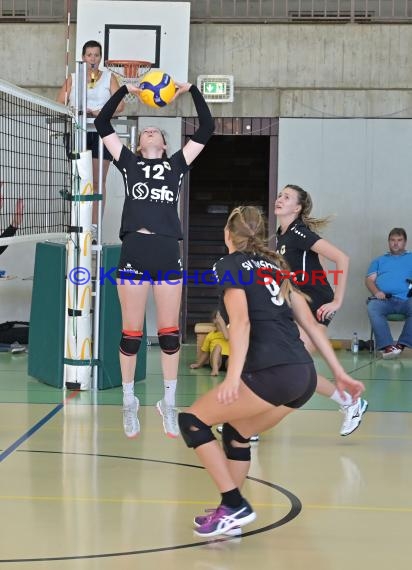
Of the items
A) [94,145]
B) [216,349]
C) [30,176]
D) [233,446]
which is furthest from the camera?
[30,176]

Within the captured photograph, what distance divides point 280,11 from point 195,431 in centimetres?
930

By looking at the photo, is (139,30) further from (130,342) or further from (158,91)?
(130,342)

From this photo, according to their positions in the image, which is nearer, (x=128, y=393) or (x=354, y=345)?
(x=128, y=393)

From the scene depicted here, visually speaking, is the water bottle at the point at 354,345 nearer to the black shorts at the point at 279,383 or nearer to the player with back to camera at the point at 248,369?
the player with back to camera at the point at 248,369

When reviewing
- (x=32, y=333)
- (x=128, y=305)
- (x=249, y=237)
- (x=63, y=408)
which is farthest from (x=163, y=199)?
(x=32, y=333)

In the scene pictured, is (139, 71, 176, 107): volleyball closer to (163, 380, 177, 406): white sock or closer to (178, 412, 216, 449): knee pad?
(163, 380, 177, 406): white sock

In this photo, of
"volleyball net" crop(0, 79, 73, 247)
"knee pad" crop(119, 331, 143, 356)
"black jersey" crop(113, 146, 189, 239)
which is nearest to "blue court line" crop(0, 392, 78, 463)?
"knee pad" crop(119, 331, 143, 356)

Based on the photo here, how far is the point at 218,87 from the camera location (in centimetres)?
1250

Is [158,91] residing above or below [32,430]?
above

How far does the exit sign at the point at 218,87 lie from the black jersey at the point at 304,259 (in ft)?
19.8

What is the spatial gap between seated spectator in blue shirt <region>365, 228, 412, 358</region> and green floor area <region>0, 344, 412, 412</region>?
0.73ft

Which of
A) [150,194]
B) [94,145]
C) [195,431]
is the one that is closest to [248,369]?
[195,431]

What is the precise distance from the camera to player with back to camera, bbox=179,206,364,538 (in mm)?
4352

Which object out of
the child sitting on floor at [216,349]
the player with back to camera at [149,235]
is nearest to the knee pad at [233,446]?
the player with back to camera at [149,235]
